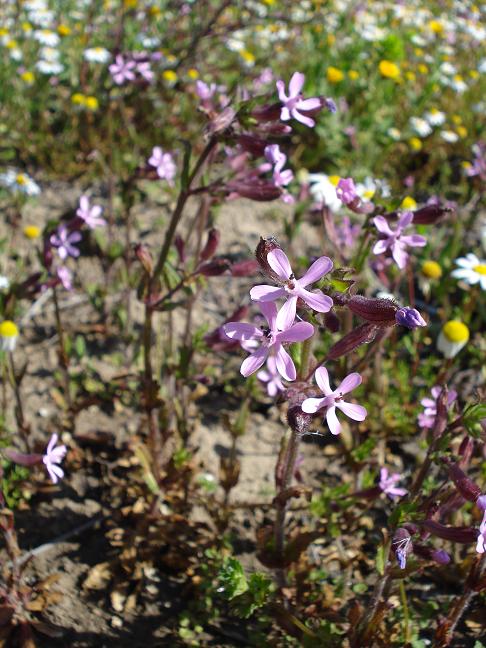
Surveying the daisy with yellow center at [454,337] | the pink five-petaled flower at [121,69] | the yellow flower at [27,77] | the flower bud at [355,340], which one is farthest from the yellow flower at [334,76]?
the flower bud at [355,340]

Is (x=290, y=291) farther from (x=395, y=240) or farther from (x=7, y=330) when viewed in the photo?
(x=7, y=330)

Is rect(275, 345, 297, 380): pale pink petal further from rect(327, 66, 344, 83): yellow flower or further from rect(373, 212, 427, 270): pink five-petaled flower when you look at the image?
rect(327, 66, 344, 83): yellow flower

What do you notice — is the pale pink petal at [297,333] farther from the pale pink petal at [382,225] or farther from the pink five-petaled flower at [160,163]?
the pink five-petaled flower at [160,163]

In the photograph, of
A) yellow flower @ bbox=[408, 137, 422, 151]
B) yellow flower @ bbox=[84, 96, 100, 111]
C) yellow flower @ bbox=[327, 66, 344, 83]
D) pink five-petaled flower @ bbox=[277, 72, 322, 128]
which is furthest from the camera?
yellow flower @ bbox=[327, 66, 344, 83]

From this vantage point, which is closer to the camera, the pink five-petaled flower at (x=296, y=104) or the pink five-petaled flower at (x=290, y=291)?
the pink five-petaled flower at (x=290, y=291)

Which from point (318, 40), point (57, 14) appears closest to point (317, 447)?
point (318, 40)

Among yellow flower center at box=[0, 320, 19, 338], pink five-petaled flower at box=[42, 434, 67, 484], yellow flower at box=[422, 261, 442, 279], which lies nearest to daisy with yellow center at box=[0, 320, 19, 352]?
yellow flower center at box=[0, 320, 19, 338]
